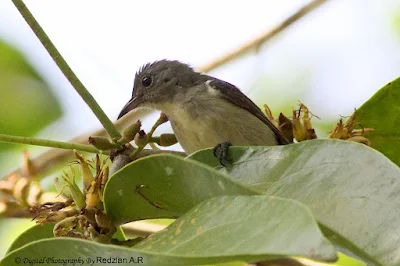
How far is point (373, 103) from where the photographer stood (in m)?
2.16

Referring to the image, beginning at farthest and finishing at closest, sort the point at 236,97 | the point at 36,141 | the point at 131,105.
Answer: the point at 131,105 → the point at 236,97 → the point at 36,141

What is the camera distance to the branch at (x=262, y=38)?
3219mm

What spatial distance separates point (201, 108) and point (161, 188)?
4.52 ft

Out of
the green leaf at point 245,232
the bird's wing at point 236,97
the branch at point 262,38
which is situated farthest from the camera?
the branch at point 262,38

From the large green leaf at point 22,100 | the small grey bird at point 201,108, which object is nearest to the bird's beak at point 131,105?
the small grey bird at point 201,108

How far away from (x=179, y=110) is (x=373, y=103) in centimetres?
103

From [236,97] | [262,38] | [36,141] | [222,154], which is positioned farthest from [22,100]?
[222,154]

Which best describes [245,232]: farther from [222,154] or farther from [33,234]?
[33,234]

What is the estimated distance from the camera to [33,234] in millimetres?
1892

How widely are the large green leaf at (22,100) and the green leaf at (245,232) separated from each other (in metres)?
1.90

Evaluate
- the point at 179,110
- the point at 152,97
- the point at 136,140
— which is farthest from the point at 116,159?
the point at 152,97

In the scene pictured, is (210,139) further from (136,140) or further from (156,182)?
(156,182)

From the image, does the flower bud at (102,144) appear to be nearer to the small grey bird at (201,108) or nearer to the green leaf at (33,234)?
the green leaf at (33,234)

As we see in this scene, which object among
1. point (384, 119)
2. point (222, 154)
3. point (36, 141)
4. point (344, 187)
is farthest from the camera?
point (384, 119)
